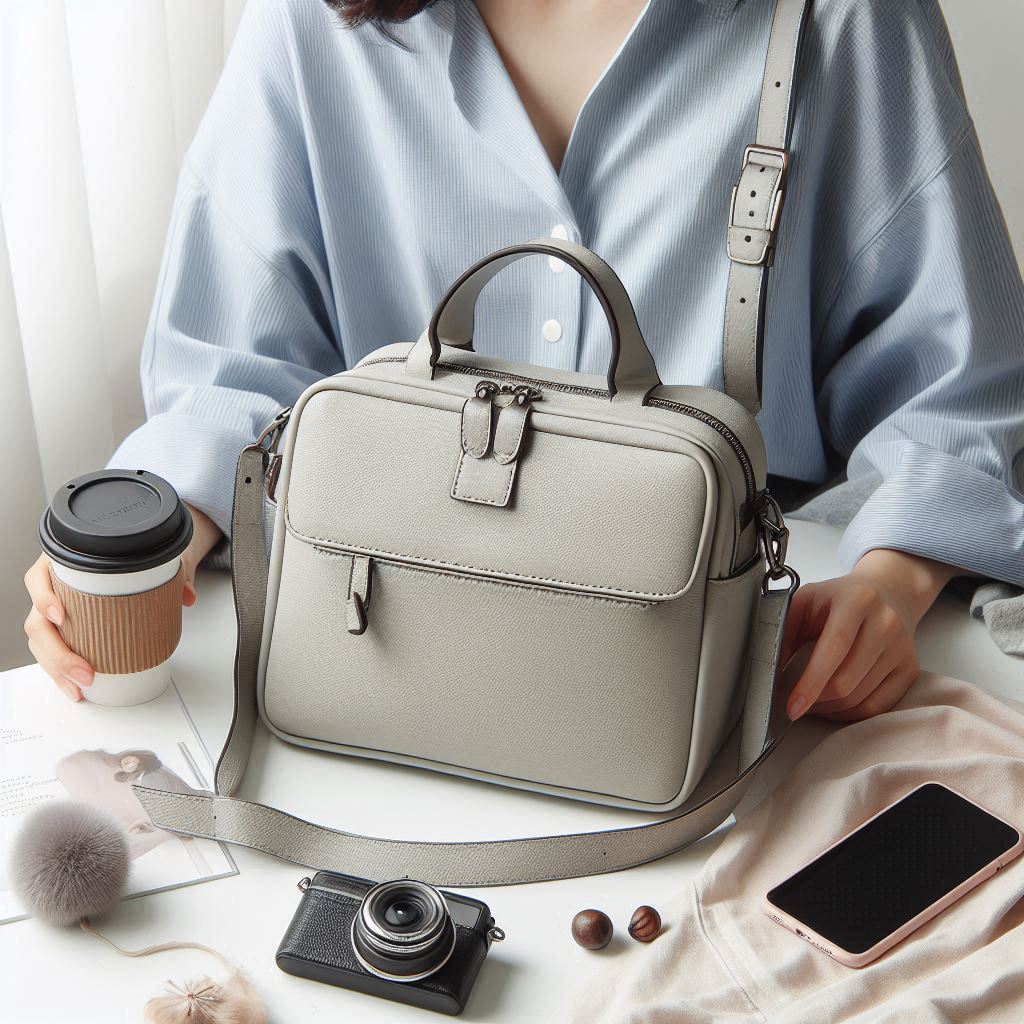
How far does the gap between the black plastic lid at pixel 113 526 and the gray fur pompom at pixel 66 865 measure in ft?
0.44

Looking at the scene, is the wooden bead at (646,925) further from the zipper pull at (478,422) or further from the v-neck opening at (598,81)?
the v-neck opening at (598,81)

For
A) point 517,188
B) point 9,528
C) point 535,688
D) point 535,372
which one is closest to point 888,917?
point 535,688

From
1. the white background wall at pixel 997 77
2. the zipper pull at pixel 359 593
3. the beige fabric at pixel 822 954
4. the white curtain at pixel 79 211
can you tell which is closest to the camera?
the beige fabric at pixel 822 954

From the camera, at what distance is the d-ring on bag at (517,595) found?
615 millimetres

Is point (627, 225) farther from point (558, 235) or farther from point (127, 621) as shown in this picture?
point (127, 621)

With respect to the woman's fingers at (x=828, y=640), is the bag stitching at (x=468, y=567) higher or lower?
higher

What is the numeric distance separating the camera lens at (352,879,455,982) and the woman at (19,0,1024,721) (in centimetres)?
27

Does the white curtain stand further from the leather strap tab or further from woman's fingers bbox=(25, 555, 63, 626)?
the leather strap tab

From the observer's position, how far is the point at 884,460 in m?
0.83

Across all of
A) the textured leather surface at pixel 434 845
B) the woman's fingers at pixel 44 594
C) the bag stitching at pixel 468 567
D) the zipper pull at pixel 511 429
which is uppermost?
the zipper pull at pixel 511 429

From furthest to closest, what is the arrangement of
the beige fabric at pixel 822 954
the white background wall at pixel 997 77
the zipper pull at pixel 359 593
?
the white background wall at pixel 997 77 < the zipper pull at pixel 359 593 < the beige fabric at pixel 822 954

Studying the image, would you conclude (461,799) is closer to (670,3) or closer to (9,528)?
(670,3)

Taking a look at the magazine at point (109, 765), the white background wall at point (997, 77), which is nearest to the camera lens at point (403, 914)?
the magazine at point (109, 765)

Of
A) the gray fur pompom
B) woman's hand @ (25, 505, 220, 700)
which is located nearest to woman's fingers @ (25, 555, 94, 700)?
woman's hand @ (25, 505, 220, 700)
